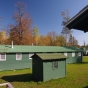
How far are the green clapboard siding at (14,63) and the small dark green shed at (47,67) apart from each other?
29.7ft

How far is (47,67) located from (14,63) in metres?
11.5

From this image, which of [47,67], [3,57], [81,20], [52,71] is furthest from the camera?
[3,57]

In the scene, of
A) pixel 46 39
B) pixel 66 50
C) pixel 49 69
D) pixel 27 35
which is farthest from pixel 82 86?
pixel 46 39

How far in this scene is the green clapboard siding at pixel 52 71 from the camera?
16.1 meters

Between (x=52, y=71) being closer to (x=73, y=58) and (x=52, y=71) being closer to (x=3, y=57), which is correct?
(x=3, y=57)

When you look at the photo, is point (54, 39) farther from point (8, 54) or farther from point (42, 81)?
point (42, 81)

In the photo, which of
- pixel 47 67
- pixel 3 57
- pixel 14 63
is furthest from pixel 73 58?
Answer: pixel 47 67

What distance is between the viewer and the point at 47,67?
16312mm

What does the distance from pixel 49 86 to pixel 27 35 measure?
31854 mm

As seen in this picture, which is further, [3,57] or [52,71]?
[3,57]

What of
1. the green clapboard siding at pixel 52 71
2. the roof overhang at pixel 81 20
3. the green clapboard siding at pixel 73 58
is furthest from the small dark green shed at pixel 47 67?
A: the green clapboard siding at pixel 73 58

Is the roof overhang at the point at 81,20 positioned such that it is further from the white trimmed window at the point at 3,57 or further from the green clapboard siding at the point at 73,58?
the green clapboard siding at the point at 73,58

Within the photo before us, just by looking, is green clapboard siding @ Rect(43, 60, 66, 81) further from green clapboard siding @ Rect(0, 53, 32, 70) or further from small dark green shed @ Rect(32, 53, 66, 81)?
green clapboard siding @ Rect(0, 53, 32, 70)

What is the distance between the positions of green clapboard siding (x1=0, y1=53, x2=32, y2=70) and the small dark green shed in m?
9.05
